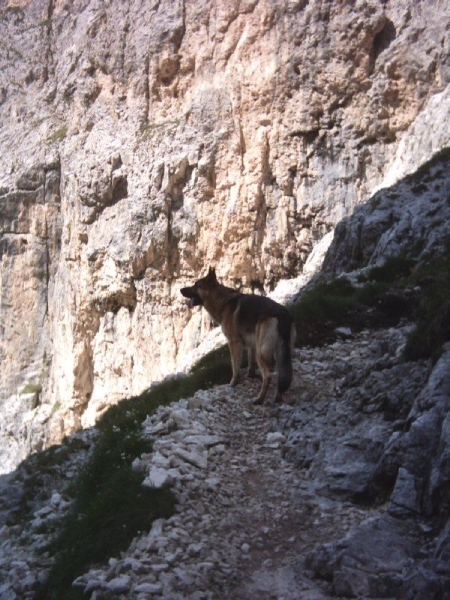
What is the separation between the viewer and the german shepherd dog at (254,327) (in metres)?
8.58

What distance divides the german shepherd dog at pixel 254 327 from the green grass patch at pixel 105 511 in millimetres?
1880

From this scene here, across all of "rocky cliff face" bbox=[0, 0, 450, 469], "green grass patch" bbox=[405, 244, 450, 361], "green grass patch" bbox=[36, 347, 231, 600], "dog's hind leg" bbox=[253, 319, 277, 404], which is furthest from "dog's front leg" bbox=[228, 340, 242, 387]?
"rocky cliff face" bbox=[0, 0, 450, 469]

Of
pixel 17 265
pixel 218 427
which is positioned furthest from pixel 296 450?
pixel 17 265

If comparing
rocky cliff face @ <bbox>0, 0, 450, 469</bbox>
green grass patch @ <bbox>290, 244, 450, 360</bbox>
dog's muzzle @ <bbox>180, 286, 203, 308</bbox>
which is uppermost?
rocky cliff face @ <bbox>0, 0, 450, 469</bbox>

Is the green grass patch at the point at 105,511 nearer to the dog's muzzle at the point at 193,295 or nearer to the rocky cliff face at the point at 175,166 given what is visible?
the dog's muzzle at the point at 193,295

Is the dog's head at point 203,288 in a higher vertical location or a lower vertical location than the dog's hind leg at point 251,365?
higher

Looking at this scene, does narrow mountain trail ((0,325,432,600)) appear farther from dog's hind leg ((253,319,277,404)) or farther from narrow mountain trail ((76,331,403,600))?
dog's hind leg ((253,319,277,404))

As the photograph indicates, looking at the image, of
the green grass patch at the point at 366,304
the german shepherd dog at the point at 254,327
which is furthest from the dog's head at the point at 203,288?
the green grass patch at the point at 366,304

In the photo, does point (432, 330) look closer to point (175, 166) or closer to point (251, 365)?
point (251, 365)

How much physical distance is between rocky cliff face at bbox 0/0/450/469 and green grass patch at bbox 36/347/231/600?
19.7 metres

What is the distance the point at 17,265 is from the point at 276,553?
4075 centimetres

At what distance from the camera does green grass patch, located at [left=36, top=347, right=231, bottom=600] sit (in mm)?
6074

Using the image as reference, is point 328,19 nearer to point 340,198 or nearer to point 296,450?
point 340,198

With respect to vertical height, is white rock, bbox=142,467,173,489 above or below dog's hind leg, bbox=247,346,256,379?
below
